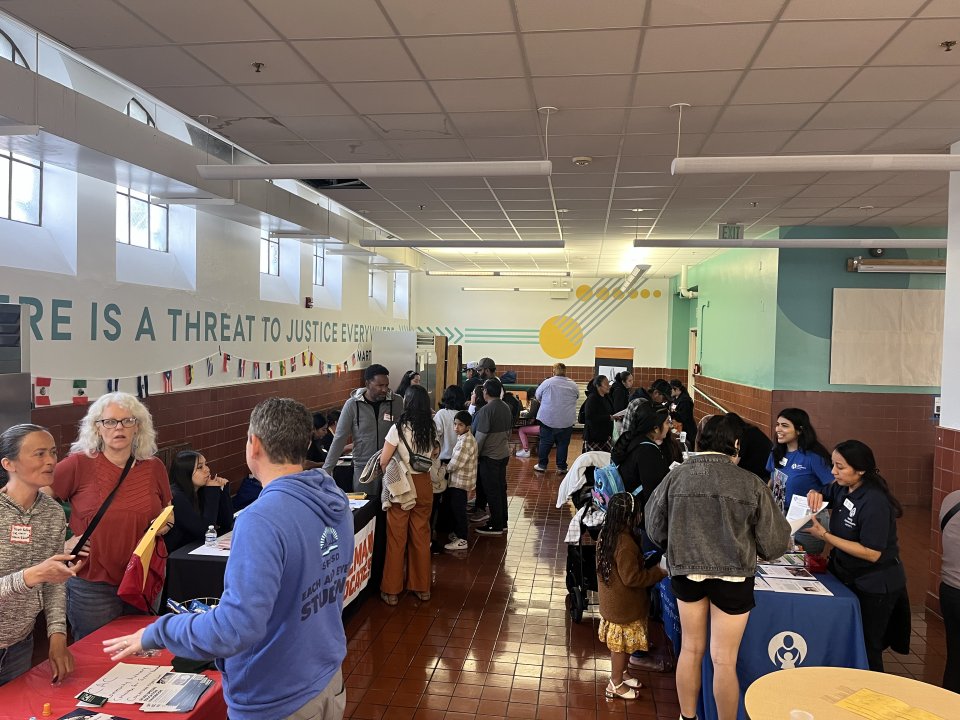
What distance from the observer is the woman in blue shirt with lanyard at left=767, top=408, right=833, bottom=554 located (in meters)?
4.66

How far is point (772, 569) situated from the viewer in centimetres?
394

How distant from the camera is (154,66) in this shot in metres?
4.25

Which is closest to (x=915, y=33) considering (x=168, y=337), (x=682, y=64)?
(x=682, y=64)

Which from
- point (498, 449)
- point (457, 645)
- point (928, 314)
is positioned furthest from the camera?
point (928, 314)

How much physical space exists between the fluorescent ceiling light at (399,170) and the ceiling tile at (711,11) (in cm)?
135

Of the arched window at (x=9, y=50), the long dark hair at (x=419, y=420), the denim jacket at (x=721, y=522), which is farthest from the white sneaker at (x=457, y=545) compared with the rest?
the arched window at (x=9, y=50)

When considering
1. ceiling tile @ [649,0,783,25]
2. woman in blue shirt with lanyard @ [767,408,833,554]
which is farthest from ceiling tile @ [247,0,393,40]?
woman in blue shirt with lanyard @ [767,408,833,554]

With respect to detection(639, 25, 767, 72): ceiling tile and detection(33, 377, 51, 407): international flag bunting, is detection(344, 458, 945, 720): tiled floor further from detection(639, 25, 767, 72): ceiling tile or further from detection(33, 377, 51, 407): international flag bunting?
detection(639, 25, 767, 72): ceiling tile

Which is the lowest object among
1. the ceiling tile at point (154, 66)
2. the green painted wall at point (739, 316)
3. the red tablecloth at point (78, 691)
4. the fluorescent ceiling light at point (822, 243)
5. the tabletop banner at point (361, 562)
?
the tabletop banner at point (361, 562)

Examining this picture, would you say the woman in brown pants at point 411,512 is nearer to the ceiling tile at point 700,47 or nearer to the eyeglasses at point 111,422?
the eyeglasses at point 111,422

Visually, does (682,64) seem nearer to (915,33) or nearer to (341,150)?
(915,33)

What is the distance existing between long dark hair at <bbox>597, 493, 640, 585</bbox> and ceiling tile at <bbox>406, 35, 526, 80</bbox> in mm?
2596

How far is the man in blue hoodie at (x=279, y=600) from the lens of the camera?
1755 millimetres

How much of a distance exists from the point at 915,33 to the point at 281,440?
12.3ft
